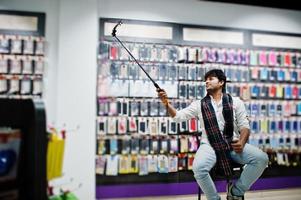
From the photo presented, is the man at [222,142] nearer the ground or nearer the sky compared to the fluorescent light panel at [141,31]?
nearer the ground

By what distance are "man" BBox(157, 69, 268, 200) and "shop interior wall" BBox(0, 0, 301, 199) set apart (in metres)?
0.97

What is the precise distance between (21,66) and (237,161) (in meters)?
2.55

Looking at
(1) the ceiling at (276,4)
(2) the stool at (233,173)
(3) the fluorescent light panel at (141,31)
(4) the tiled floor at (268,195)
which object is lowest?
(4) the tiled floor at (268,195)

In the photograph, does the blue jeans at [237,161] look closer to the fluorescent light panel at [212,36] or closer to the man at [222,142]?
the man at [222,142]

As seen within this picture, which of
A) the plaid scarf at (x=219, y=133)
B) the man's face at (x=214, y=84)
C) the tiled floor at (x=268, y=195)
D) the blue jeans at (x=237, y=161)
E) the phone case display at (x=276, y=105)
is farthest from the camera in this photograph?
the phone case display at (x=276, y=105)

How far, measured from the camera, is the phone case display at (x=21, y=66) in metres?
3.42

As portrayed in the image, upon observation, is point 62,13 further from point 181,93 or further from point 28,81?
point 181,93

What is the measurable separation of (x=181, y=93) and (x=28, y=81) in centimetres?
177

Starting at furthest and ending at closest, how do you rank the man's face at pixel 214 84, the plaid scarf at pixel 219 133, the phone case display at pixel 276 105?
the phone case display at pixel 276 105, the man's face at pixel 214 84, the plaid scarf at pixel 219 133

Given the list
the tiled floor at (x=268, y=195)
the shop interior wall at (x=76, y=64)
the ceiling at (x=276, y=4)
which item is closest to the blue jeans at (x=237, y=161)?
the tiled floor at (x=268, y=195)

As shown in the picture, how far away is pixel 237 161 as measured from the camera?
2.91 metres

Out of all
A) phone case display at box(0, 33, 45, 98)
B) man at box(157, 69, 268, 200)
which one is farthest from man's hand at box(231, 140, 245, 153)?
phone case display at box(0, 33, 45, 98)

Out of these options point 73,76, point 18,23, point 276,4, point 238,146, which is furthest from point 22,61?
point 276,4

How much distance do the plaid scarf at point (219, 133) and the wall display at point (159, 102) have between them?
0.67 m
